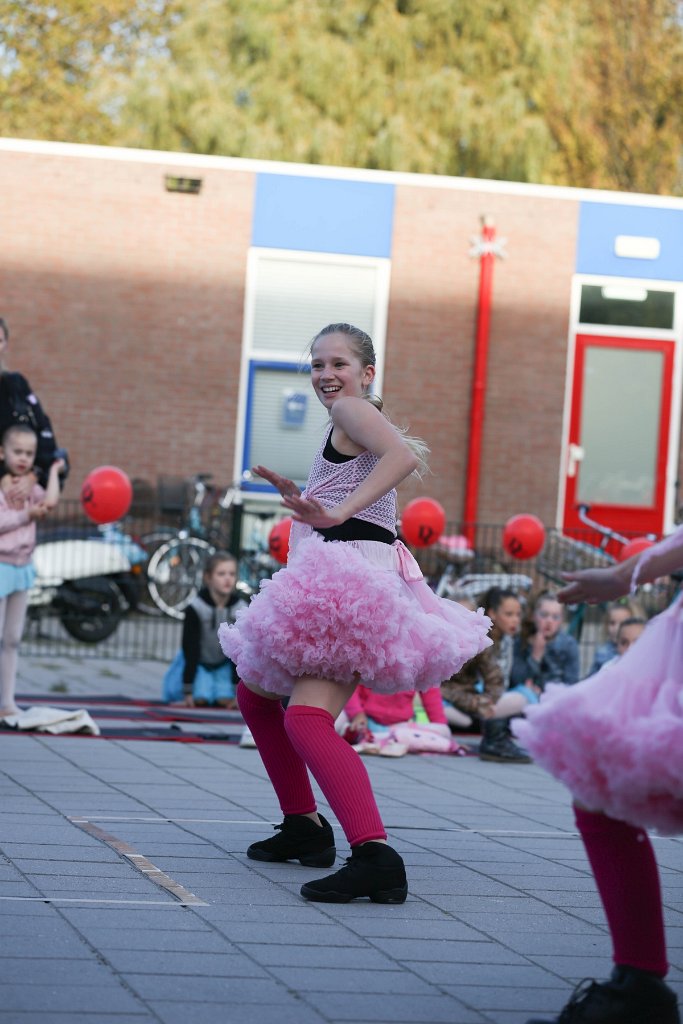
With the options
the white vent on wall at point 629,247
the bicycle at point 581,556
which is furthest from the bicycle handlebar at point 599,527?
the white vent on wall at point 629,247

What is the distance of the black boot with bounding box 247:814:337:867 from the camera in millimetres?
5449

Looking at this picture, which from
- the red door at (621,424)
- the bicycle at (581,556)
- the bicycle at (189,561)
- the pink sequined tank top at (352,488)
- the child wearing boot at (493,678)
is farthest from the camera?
the red door at (621,424)

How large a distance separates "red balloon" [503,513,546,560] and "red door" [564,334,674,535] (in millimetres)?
6589

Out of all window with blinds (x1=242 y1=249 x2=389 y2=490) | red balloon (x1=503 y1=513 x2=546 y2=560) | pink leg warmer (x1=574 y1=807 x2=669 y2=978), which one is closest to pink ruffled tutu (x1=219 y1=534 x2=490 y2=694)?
pink leg warmer (x1=574 y1=807 x2=669 y2=978)

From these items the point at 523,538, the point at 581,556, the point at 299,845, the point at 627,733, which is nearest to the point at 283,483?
the point at 299,845

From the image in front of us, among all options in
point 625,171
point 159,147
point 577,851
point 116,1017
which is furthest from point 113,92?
point 116,1017

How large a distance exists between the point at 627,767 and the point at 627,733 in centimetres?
7

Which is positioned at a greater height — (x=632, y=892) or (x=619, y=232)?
(x=619, y=232)

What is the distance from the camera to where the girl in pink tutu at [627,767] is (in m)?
3.31

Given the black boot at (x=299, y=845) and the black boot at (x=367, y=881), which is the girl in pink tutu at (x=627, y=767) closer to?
the black boot at (x=367, y=881)

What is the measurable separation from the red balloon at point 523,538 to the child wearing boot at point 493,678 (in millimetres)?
2160

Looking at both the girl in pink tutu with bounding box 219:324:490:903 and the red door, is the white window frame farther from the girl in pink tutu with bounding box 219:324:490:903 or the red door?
the girl in pink tutu with bounding box 219:324:490:903

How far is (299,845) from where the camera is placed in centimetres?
545

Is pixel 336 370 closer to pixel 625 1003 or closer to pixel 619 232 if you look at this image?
pixel 625 1003
